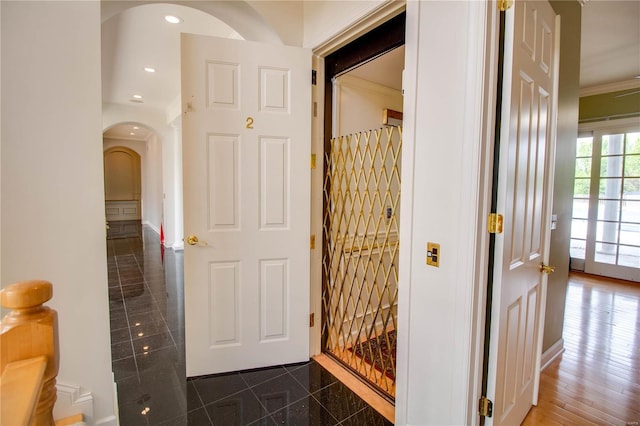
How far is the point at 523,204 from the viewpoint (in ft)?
4.67

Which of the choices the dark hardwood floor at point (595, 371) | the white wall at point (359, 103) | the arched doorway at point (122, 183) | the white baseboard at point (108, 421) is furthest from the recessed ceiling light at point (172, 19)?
the arched doorway at point (122, 183)

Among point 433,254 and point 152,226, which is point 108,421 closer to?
point 433,254

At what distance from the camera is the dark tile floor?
169 centimetres

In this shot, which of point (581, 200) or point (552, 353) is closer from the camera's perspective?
point (552, 353)

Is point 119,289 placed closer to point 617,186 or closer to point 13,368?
point 13,368

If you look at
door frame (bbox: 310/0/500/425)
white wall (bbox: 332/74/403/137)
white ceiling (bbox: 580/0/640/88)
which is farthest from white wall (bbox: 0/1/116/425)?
white ceiling (bbox: 580/0/640/88)

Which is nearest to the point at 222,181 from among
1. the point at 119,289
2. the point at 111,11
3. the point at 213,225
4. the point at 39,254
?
the point at 213,225

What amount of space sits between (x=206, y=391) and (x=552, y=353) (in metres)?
2.55

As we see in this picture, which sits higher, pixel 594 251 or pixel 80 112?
pixel 80 112

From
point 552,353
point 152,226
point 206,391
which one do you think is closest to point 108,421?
point 206,391

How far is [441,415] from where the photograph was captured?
137 centimetres

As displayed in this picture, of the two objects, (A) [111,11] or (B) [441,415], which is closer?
(B) [441,415]

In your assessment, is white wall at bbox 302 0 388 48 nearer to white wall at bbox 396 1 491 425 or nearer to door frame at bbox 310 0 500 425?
door frame at bbox 310 0 500 425

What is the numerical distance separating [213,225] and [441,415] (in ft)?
5.29
